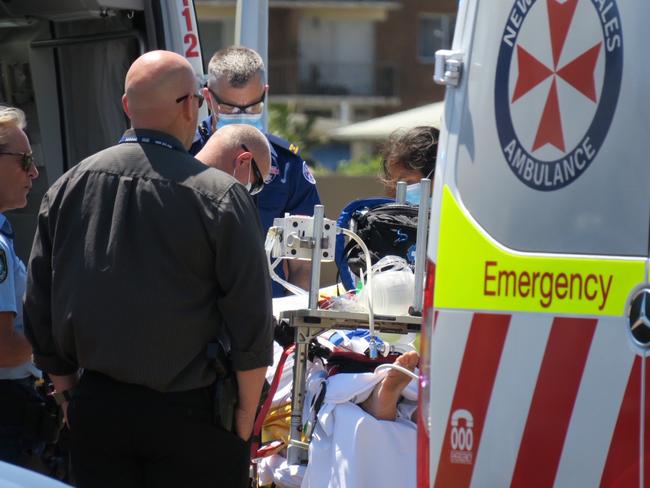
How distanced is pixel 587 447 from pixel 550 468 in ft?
0.35

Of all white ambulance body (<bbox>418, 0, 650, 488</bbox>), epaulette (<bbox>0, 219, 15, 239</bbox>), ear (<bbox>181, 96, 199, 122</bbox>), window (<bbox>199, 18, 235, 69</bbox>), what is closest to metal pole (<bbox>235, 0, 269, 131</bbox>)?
epaulette (<bbox>0, 219, 15, 239</bbox>)

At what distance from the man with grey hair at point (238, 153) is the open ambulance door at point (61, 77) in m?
1.82

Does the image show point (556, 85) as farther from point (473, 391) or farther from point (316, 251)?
point (316, 251)

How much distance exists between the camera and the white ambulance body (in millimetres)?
2662

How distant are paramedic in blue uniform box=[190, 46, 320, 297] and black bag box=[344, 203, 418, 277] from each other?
0.78 meters

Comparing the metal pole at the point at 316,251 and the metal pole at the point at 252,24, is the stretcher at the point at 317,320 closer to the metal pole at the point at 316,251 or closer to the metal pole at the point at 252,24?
the metal pole at the point at 316,251

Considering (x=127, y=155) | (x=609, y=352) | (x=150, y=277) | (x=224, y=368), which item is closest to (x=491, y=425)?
(x=609, y=352)

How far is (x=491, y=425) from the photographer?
2.70 m

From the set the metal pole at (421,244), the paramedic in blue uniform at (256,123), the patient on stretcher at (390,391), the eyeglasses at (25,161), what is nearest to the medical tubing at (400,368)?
the patient on stretcher at (390,391)

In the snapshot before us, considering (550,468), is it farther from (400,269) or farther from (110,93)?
(110,93)

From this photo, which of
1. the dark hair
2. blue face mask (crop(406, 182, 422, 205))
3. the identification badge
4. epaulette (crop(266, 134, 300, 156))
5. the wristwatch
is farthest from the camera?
epaulette (crop(266, 134, 300, 156))

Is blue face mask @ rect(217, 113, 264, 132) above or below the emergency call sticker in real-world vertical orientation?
below

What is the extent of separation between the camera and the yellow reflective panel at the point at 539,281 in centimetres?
266

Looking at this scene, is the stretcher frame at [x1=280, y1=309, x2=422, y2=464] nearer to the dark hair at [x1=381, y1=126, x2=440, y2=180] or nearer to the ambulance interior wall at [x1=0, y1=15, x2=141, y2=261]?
the dark hair at [x1=381, y1=126, x2=440, y2=180]
